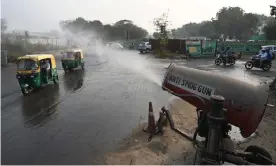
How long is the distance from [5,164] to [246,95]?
577 cm

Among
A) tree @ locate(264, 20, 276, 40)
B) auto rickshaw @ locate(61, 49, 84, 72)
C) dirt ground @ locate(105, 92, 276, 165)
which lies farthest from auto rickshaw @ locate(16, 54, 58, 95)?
tree @ locate(264, 20, 276, 40)

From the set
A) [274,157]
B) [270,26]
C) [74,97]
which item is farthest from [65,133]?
[270,26]

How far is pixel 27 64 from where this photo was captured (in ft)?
46.7

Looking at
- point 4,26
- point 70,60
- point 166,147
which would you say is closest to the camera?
point 166,147

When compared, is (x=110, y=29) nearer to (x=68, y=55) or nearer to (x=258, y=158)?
(x=68, y=55)

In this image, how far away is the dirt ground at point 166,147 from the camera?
6.45 m

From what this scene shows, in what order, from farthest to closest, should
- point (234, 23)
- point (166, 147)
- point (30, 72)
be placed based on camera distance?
point (234, 23)
point (30, 72)
point (166, 147)

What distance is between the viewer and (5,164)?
630 centimetres

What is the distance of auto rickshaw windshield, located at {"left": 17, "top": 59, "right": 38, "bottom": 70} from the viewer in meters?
14.2

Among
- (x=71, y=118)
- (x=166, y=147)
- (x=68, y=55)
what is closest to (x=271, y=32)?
(x=68, y=55)

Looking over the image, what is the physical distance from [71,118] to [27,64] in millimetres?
6019

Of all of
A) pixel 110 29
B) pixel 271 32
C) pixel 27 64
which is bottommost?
pixel 27 64

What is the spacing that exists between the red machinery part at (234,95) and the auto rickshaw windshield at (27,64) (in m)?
10.3

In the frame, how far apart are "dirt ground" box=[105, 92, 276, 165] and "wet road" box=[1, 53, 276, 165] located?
0.43 metres
